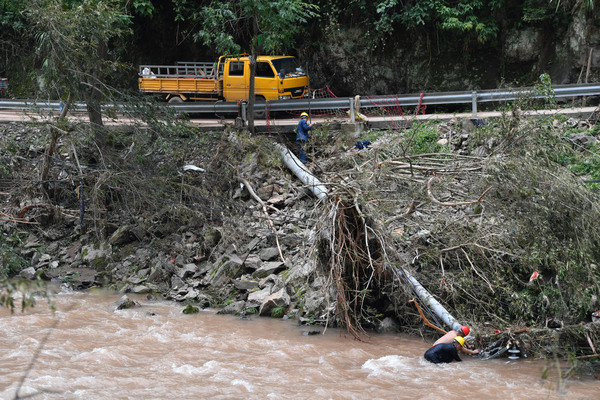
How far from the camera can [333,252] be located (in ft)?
26.3

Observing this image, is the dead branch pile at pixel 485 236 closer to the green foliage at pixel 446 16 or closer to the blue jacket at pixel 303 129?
the blue jacket at pixel 303 129

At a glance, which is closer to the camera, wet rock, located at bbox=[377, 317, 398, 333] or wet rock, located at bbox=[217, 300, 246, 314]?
wet rock, located at bbox=[377, 317, 398, 333]

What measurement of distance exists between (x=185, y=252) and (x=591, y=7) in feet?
38.9

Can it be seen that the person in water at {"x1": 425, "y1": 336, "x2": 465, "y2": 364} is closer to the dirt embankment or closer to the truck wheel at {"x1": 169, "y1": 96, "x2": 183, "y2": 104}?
the dirt embankment

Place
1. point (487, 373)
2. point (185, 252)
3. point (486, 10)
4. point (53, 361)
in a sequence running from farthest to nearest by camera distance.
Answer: point (486, 10) → point (185, 252) → point (53, 361) → point (487, 373)

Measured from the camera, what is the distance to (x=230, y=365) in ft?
25.7

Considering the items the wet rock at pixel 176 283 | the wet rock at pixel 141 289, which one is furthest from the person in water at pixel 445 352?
the wet rock at pixel 141 289

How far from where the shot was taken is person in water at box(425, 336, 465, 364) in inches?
295

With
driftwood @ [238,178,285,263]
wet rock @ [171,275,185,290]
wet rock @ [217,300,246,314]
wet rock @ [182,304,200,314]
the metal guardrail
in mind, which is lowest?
wet rock @ [182,304,200,314]

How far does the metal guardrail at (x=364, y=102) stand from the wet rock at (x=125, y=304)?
4.89 metres

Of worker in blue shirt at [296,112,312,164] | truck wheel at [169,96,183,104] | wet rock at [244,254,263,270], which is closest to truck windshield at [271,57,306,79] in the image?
truck wheel at [169,96,183,104]

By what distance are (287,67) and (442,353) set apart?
11114mm

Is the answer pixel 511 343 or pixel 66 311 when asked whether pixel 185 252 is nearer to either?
pixel 66 311

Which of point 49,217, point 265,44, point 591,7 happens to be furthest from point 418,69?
point 49,217
